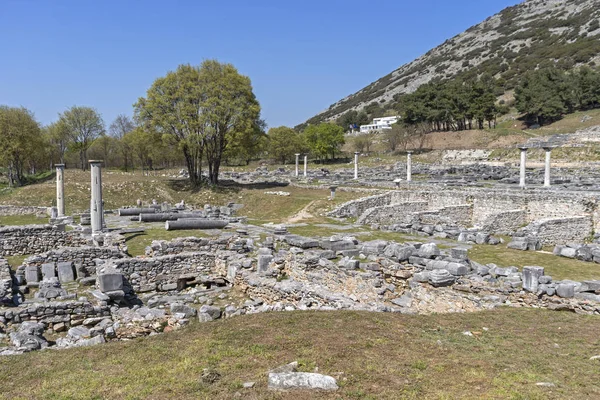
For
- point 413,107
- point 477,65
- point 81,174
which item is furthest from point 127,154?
point 477,65

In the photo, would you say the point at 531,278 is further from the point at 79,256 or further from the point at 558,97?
the point at 558,97

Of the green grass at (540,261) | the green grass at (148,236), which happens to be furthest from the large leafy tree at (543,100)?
the green grass at (148,236)

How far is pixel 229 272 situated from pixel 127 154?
64783 millimetres

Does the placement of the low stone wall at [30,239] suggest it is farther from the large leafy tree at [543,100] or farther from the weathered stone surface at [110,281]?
the large leafy tree at [543,100]

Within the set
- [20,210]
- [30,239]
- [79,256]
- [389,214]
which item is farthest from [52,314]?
[20,210]

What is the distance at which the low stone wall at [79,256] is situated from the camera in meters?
17.7

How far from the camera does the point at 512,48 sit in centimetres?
14012

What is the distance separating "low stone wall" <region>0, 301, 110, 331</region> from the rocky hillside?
115 metres

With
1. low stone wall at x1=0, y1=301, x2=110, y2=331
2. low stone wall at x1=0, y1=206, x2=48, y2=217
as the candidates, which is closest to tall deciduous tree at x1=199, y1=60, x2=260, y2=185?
low stone wall at x1=0, y1=206, x2=48, y2=217

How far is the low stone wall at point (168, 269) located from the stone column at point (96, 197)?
→ 27.5ft

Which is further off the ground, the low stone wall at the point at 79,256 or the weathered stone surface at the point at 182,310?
the low stone wall at the point at 79,256

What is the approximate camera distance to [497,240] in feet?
72.3

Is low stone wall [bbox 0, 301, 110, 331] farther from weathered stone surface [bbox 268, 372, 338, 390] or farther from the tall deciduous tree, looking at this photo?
the tall deciduous tree

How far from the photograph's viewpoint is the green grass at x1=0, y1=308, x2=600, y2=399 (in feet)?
22.5
